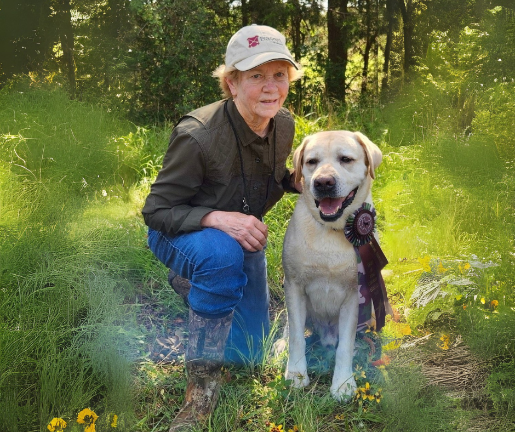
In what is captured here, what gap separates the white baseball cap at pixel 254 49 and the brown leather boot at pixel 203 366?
3.95 feet

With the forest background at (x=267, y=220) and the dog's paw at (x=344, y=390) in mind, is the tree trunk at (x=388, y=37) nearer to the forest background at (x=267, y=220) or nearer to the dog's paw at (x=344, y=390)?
the forest background at (x=267, y=220)

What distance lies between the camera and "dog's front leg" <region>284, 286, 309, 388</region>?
2.57 metres

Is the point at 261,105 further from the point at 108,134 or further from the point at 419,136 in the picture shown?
the point at 108,134

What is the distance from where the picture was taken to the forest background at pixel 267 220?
93.2 inches

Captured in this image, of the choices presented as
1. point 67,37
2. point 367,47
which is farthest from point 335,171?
point 67,37

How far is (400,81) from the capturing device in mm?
7094

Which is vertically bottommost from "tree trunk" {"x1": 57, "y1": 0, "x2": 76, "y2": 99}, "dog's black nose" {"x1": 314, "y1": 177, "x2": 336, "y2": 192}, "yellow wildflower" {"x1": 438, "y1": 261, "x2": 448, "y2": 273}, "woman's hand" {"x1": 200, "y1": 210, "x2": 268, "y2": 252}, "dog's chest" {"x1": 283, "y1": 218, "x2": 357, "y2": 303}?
"yellow wildflower" {"x1": 438, "y1": 261, "x2": 448, "y2": 273}

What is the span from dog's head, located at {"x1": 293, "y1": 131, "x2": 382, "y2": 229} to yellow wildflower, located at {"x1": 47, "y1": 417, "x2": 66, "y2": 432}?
1414mm

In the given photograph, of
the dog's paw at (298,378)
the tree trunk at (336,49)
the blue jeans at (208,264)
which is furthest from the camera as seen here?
the tree trunk at (336,49)

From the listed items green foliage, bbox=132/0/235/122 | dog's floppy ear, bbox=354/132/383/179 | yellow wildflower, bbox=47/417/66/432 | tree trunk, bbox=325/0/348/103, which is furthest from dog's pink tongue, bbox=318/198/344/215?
tree trunk, bbox=325/0/348/103

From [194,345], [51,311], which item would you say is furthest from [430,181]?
[51,311]

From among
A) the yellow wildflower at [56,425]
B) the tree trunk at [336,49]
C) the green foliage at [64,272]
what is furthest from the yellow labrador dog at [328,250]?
the tree trunk at [336,49]

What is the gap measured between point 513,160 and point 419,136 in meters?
2.49

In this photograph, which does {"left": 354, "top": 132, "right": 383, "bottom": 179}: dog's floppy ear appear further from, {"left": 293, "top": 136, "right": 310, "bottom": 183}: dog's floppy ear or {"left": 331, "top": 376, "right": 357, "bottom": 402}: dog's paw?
{"left": 331, "top": 376, "right": 357, "bottom": 402}: dog's paw
